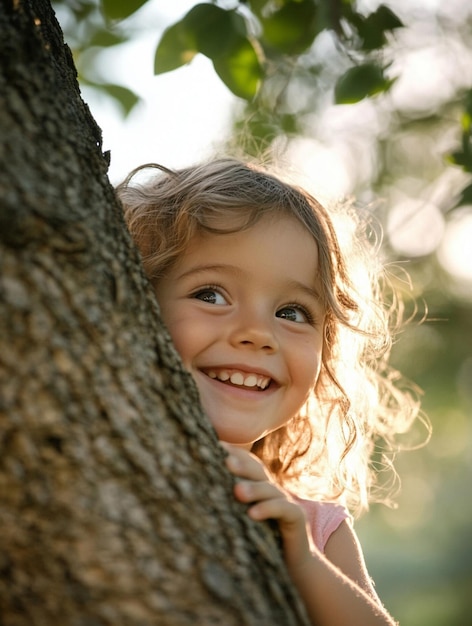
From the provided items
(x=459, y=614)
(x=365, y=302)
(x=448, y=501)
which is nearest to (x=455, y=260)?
(x=365, y=302)

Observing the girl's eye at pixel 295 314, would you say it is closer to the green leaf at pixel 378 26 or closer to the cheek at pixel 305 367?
the cheek at pixel 305 367

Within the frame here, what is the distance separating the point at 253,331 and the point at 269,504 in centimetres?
85

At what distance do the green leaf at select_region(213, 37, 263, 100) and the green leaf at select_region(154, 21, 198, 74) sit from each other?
0.08 meters

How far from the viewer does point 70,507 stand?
95 cm

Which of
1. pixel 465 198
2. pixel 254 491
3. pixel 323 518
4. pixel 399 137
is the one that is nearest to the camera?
pixel 254 491

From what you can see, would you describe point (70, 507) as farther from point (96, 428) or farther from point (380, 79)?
point (380, 79)

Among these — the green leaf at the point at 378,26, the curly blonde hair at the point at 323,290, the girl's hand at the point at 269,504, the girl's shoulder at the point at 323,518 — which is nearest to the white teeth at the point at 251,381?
the curly blonde hair at the point at 323,290

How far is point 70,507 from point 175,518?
16 cm

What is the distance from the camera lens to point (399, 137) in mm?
12352

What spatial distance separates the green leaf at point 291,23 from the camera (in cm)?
229

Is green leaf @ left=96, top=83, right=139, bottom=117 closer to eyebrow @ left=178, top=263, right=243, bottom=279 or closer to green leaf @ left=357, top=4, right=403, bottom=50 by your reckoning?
eyebrow @ left=178, top=263, right=243, bottom=279

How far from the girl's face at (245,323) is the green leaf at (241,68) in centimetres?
40

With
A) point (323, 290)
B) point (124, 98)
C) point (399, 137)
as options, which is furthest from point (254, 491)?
point (399, 137)

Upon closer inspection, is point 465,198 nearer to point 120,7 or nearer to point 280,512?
point 120,7
